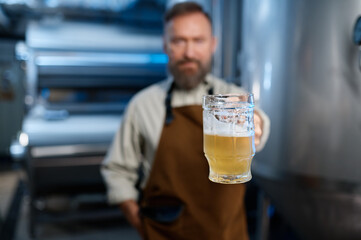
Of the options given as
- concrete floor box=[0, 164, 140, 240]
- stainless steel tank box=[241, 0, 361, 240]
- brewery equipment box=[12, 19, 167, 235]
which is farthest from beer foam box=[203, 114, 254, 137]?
concrete floor box=[0, 164, 140, 240]

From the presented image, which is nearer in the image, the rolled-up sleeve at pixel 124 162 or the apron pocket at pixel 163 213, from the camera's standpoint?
the apron pocket at pixel 163 213

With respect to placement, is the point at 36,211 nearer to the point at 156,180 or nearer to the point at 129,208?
the point at 129,208

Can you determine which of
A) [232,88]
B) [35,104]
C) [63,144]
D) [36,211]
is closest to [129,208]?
[232,88]

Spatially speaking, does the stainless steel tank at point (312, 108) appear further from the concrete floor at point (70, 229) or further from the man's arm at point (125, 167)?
the concrete floor at point (70, 229)

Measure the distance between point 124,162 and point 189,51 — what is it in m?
0.59

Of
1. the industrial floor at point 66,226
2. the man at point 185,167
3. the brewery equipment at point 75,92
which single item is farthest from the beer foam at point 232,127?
the brewery equipment at point 75,92

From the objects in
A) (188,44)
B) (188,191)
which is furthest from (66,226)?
(188,44)

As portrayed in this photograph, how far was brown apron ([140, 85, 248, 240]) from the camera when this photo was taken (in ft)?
3.69

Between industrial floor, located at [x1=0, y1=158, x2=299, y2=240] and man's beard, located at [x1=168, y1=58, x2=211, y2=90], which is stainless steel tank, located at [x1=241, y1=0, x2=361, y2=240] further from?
industrial floor, located at [x1=0, y1=158, x2=299, y2=240]

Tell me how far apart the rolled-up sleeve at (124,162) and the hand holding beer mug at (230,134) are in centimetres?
80

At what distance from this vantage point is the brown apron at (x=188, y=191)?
112cm

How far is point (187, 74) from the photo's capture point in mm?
1185

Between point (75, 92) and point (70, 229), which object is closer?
point (70, 229)

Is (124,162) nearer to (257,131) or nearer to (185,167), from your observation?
(185,167)
